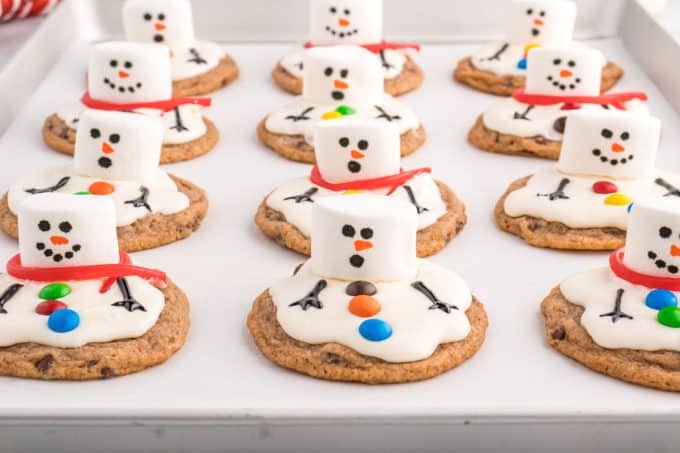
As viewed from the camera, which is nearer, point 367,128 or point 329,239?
point 329,239

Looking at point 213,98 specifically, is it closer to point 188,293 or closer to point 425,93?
point 425,93

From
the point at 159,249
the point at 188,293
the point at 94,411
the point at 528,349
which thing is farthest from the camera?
the point at 159,249

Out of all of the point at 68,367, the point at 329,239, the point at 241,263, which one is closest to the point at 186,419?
the point at 68,367

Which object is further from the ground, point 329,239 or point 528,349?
point 329,239

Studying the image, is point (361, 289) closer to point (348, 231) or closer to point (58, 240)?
point (348, 231)

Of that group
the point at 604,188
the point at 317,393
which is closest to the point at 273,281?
the point at 317,393

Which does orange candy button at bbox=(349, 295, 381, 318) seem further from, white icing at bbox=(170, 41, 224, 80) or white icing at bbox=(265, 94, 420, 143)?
white icing at bbox=(170, 41, 224, 80)

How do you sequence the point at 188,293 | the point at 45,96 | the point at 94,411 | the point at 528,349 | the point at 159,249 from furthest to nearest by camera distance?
the point at 45,96 < the point at 159,249 < the point at 188,293 < the point at 528,349 < the point at 94,411
